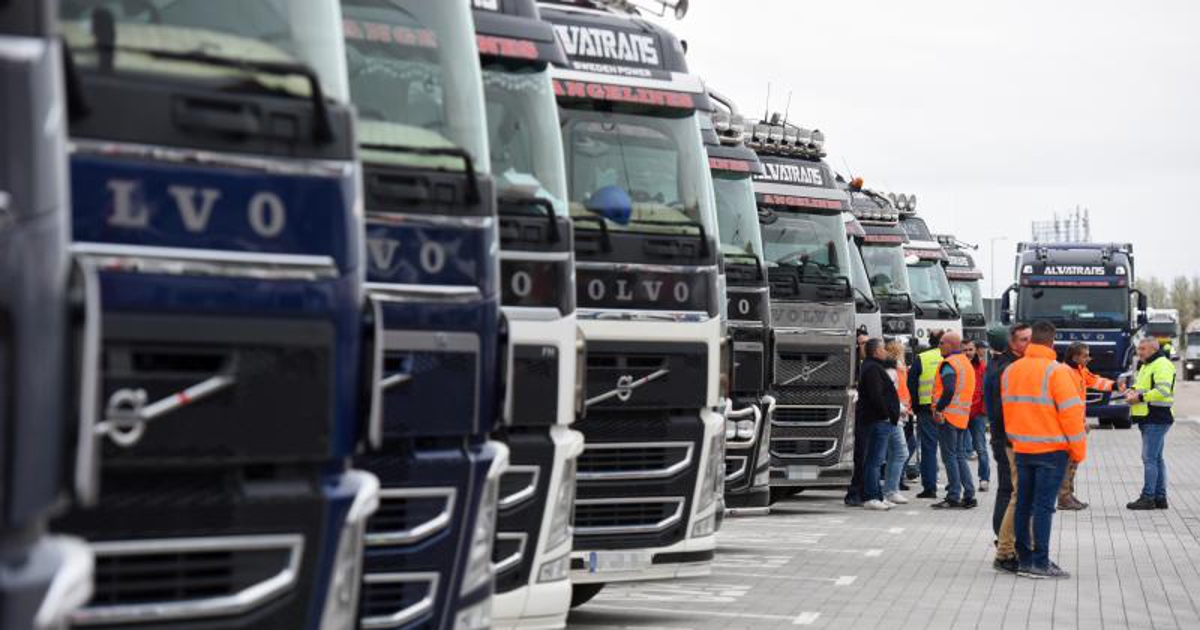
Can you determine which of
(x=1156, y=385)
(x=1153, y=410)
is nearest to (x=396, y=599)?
(x=1156, y=385)

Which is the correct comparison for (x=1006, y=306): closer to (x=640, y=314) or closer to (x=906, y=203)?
(x=906, y=203)

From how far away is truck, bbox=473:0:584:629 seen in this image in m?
9.69

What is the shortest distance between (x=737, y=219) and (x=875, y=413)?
6014 millimetres

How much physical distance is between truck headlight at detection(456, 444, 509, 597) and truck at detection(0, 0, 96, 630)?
3.22 meters

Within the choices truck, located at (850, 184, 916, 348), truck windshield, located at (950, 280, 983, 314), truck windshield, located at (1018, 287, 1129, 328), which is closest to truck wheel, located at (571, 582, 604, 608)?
truck, located at (850, 184, 916, 348)

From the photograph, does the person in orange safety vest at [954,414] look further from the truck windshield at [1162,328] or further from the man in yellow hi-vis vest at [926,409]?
the truck windshield at [1162,328]

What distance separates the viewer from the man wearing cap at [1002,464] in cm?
1623

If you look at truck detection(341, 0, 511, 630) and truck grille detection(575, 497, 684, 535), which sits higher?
truck detection(341, 0, 511, 630)

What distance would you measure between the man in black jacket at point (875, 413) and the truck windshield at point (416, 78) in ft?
46.7

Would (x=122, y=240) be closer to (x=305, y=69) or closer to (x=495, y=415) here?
(x=305, y=69)

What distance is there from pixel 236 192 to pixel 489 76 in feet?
13.4

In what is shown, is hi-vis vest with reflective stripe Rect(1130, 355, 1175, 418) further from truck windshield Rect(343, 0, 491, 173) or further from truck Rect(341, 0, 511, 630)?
truck Rect(341, 0, 511, 630)

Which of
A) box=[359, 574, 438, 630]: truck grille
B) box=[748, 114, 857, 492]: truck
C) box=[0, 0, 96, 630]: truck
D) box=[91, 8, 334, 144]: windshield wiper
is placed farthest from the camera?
box=[748, 114, 857, 492]: truck

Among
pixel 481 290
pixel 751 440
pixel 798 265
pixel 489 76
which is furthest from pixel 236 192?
pixel 798 265
